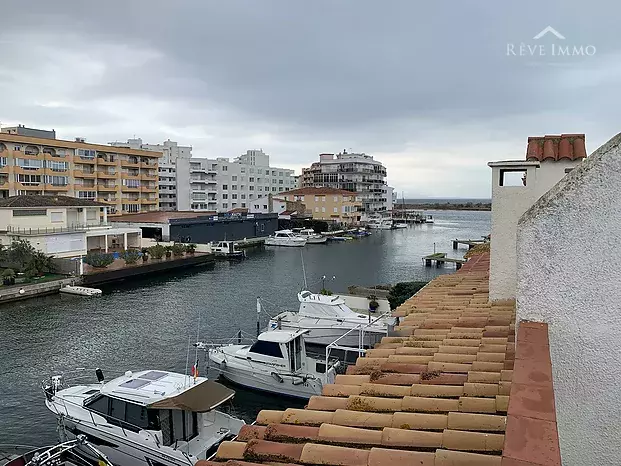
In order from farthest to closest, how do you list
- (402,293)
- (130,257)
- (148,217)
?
(148,217), (130,257), (402,293)

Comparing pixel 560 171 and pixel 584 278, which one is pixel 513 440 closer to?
pixel 584 278

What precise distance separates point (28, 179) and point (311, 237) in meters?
29.9

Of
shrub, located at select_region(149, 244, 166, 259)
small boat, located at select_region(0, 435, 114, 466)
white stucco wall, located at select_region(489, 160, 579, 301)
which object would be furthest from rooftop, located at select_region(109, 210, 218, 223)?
white stucco wall, located at select_region(489, 160, 579, 301)

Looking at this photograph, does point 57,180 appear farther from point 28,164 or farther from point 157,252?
point 157,252

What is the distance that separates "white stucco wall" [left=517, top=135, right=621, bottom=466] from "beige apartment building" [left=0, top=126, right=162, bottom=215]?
48931mm

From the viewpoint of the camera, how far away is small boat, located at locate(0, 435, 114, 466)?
27.4 ft

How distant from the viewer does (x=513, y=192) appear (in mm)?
5871

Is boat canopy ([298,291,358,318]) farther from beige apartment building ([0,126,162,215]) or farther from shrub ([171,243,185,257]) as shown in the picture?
beige apartment building ([0,126,162,215])

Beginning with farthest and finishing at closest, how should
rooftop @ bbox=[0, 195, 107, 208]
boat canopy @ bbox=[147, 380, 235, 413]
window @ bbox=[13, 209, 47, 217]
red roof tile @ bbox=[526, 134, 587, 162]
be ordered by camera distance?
rooftop @ bbox=[0, 195, 107, 208] < window @ bbox=[13, 209, 47, 217] < boat canopy @ bbox=[147, 380, 235, 413] < red roof tile @ bbox=[526, 134, 587, 162]

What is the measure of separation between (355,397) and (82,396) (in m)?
9.64

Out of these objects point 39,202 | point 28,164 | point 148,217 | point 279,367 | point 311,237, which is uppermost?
point 28,164

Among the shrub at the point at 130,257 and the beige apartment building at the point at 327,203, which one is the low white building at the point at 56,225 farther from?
the beige apartment building at the point at 327,203

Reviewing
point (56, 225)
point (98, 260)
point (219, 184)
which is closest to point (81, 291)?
point (98, 260)

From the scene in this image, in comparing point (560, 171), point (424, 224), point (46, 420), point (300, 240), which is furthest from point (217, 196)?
point (560, 171)
